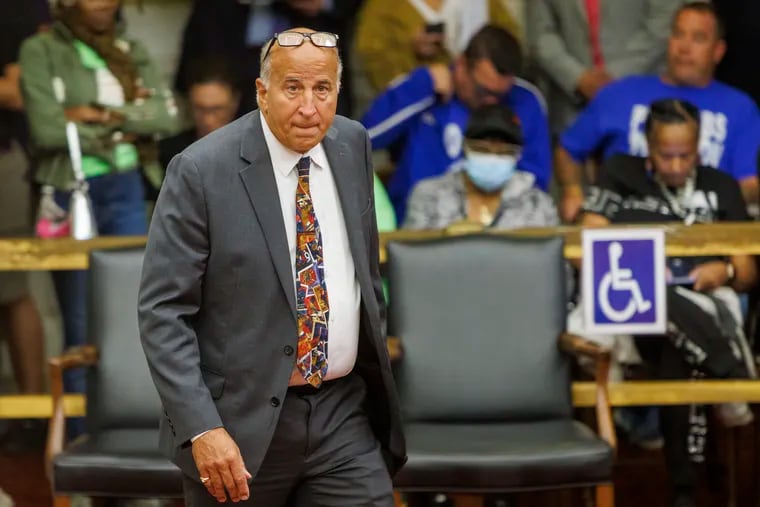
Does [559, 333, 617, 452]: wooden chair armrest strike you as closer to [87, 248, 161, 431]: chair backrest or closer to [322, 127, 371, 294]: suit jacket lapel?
[87, 248, 161, 431]: chair backrest

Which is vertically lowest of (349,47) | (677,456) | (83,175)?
(677,456)

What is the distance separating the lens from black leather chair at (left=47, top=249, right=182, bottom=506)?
417 centimetres

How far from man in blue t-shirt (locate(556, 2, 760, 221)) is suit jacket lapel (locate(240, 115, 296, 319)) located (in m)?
3.11

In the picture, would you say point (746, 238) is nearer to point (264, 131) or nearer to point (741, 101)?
point (741, 101)

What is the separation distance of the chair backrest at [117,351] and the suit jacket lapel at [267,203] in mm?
1766

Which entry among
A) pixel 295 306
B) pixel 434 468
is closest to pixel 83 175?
pixel 434 468

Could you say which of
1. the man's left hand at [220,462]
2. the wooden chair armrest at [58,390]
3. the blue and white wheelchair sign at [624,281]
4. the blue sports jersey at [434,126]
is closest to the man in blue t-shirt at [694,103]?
the blue sports jersey at [434,126]

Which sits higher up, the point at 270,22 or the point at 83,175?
the point at 270,22

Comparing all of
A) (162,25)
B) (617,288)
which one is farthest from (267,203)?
(162,25)

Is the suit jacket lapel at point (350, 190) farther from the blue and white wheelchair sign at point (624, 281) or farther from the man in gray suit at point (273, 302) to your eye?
the blue and white wheelchair sign at point (624, 281)

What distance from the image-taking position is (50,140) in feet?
18.0

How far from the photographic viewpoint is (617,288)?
A: 4543 mm

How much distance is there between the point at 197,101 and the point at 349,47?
0.94 m

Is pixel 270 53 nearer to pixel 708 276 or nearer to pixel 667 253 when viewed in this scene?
pixel 667 253
